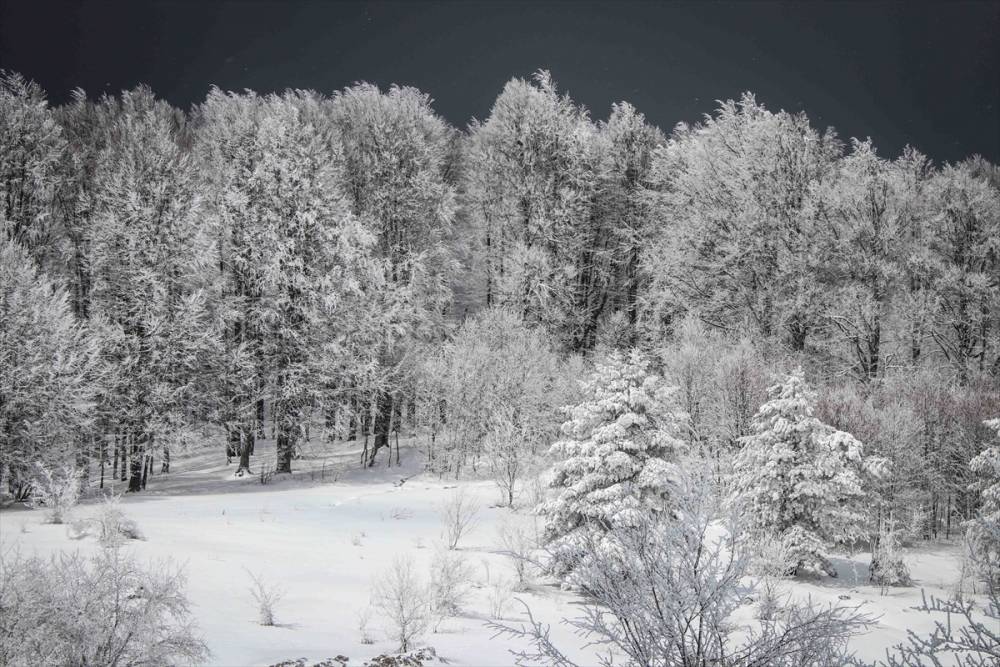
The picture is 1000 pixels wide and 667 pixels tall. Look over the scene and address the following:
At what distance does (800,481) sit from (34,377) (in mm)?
17832

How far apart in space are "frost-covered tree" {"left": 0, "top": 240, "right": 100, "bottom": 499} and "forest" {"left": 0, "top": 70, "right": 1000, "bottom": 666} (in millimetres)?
69

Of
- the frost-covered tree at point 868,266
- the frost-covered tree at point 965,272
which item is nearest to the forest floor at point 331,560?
the frost-covered tree at point 868,266

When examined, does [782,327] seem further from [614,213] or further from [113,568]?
[113,568]

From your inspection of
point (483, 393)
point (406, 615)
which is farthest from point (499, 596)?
point (483, 393)

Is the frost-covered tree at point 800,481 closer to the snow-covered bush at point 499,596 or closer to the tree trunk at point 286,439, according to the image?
the snow-covered bush at point 499,596

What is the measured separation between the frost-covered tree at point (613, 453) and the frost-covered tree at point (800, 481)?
2684 mm

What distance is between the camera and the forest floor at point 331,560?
7059mm

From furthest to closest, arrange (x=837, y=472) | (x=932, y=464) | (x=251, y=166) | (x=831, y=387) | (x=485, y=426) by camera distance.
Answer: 1. (x=251, y=166)
2. (x=485, y=426)
3. (x=831, y=387)
4. (x=932, y=464)
5. (x=837, y=472)

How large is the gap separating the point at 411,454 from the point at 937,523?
1669 cm

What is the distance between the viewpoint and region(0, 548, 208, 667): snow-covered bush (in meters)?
4.52

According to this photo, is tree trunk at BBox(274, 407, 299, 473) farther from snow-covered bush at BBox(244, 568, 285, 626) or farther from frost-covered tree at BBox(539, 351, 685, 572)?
snow-covered bush at BBox(244, 568, 285, 626)

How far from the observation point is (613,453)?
34.9 ft

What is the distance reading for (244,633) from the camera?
6.70m

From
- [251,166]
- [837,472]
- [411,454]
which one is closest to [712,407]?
[837,472]
